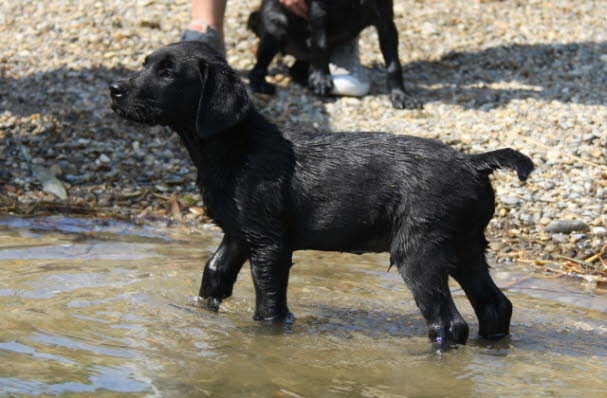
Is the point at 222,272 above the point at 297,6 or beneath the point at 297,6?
beneath

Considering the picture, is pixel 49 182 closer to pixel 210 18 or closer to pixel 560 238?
pixel 210 18

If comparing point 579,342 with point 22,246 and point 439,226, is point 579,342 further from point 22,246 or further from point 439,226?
point 22,246

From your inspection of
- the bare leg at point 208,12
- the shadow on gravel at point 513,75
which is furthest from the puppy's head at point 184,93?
the shadow on gravel at point 513,75

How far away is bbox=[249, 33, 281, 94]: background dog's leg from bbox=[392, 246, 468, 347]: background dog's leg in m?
4.61

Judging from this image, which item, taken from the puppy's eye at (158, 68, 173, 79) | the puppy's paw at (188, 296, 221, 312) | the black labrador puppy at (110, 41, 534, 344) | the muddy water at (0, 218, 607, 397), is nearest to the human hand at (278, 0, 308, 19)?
the muddy water at (0, 218, 607, 397)

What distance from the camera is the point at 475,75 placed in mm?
9453

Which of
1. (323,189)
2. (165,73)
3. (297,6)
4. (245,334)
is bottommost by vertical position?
(245,334)

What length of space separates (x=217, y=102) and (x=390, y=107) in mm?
4388

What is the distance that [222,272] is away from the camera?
4.76 m

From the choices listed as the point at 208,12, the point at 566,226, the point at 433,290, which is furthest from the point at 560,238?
the point at 208,12

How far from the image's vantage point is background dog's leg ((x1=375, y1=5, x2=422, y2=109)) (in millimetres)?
8492

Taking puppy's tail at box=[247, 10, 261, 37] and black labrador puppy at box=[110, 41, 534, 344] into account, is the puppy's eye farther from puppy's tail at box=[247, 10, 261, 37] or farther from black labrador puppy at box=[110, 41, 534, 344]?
puppy's tail at box=[247, 10, 261, 37]

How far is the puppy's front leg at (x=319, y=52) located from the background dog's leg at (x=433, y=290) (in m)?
4.52

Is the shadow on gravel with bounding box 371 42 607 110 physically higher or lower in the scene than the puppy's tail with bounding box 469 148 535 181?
higher
